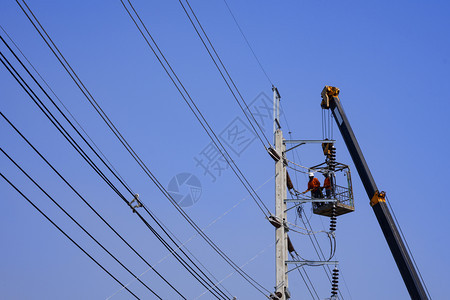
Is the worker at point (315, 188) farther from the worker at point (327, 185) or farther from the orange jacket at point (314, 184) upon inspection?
A: the worker at point (327, 185)

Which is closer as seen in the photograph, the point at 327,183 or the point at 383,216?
the point at 383,216

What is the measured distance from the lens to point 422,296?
14.7 m

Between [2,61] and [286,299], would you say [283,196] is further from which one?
[2,61]

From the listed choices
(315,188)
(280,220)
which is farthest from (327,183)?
(280,220)

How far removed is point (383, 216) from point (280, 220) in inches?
132

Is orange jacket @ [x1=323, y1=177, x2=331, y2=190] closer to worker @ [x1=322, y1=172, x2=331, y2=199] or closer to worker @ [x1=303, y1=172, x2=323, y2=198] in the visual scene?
worker @ [x1=322, y1=172, x2=331, y2=199]

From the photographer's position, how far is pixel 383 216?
16.2 m

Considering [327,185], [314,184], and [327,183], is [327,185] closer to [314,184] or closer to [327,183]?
[327,183]

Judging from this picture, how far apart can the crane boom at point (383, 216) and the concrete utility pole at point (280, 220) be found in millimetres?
2162

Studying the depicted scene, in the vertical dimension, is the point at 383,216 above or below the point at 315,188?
below

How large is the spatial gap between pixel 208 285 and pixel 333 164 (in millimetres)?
6362

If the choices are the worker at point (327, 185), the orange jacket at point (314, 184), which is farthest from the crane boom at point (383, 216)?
the orange jacket at point (314, 184)

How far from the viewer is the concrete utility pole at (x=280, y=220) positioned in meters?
17.3

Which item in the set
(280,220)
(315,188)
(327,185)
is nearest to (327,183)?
(327,185)
